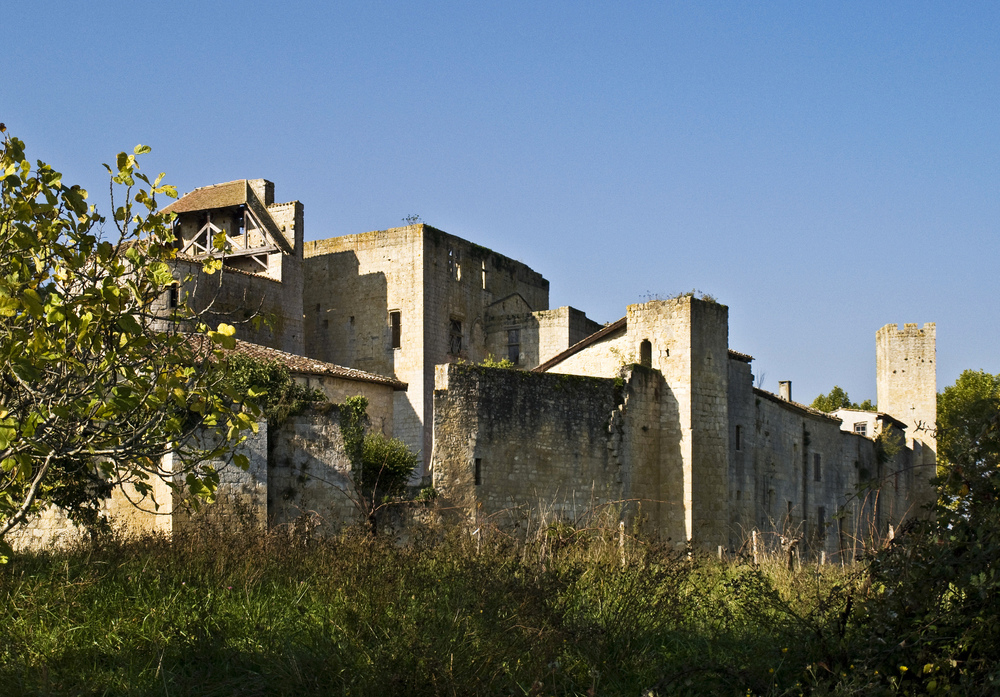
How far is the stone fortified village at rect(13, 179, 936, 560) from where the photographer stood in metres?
16.5

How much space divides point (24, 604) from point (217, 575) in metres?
1.53

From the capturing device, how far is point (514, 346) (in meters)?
33.9

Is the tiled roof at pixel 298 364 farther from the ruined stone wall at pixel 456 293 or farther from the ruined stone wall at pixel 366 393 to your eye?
the ruined stone wall at pixel 456 293

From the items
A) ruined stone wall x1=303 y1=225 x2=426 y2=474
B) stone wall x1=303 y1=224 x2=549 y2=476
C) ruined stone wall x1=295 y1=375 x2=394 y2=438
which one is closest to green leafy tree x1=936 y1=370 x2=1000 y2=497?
ruined stone wall x1=295 y1=375 x2=394 y2=438

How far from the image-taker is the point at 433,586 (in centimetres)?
859

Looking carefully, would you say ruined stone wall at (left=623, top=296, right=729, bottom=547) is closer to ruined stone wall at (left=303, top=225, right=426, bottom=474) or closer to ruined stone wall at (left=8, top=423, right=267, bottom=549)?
ruined stone wall at (left=8, top=423, right=267, bottom=549)

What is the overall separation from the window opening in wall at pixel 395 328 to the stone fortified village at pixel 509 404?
78 millimetres

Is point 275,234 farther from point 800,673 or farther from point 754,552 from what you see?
point 800,673

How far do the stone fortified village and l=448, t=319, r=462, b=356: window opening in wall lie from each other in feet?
0.30

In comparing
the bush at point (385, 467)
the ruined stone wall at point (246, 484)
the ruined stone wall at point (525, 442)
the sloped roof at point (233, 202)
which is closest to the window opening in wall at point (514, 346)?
the sloped roof at point (233, 202)

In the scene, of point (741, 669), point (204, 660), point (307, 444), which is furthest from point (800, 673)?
point (307, 444)

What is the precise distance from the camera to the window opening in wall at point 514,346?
111 feet

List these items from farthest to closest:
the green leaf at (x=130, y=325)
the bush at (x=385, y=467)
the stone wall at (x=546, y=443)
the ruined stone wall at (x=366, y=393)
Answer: the ruined stone wall at (x=366, y=393)
the stone wall at (x=546, y=443)
the bush at (x=385, y=467)
the green leaf at (x=130, y=325)

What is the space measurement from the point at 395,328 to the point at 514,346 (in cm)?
383
